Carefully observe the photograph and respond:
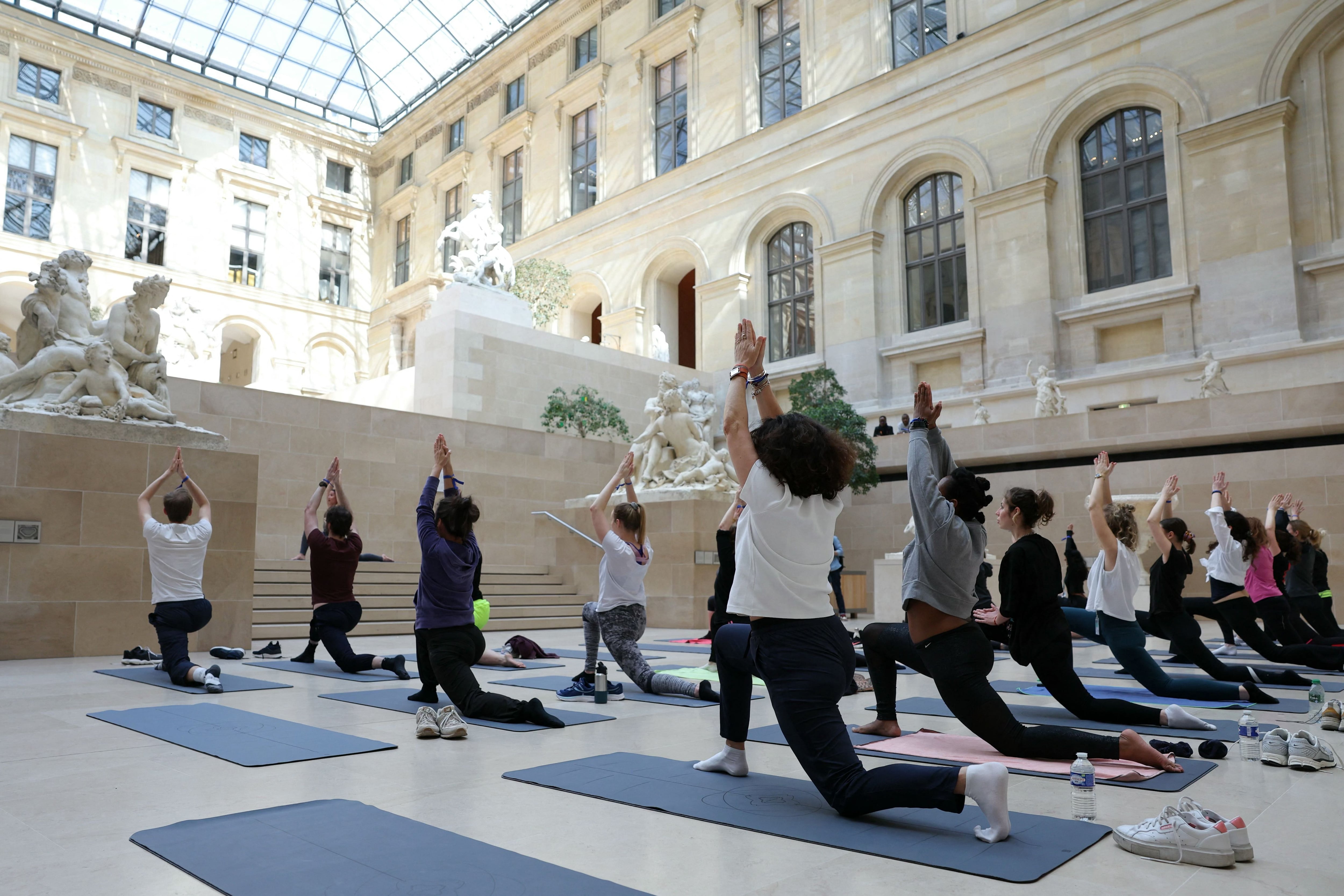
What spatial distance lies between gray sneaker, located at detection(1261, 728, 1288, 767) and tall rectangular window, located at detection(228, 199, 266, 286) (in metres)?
40.3

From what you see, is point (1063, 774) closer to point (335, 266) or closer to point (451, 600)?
point (451, 600)

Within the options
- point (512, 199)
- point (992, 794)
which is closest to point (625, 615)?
point (992, 794)

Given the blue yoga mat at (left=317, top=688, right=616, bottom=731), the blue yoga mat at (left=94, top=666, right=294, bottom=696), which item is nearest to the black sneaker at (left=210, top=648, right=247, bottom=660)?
the blue yoga mat at (left=94, top=666, right=294, bottom=696)

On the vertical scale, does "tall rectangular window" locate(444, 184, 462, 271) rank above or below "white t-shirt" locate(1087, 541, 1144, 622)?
above

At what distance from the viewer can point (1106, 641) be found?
6.18 m

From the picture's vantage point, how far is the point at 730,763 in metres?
4.12

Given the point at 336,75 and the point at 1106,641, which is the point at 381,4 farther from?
the point at 1106,641

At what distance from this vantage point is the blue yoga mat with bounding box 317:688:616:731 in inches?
216

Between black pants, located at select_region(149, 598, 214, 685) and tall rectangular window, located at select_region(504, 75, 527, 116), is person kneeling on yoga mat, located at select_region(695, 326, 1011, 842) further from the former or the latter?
tall rectangular window, located at select_region(504, 75, 527, 116)

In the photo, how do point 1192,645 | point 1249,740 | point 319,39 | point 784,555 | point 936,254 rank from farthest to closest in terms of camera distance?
point 319,39, point 936,254, point 1192,645, point 1249,740, point 784,555

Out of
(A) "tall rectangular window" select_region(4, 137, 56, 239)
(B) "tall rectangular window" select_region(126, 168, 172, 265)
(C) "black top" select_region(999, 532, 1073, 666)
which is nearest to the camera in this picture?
(C) "black top" select_region(999, 532, 1073, 666)

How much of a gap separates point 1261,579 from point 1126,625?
12.0ft

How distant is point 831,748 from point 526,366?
20675 mm

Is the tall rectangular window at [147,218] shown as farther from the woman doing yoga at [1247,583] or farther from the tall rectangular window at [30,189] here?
the woman doing yoga at [1247,583]
